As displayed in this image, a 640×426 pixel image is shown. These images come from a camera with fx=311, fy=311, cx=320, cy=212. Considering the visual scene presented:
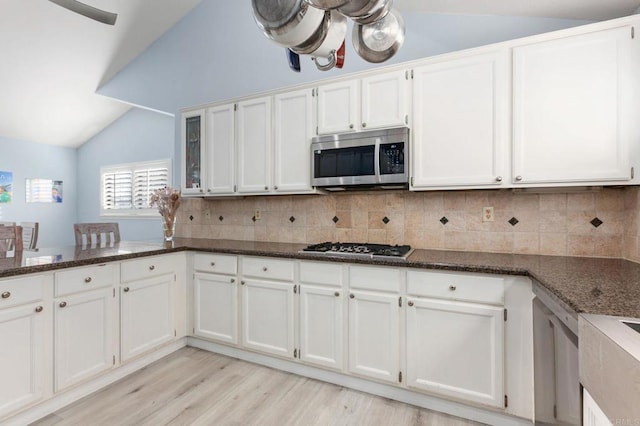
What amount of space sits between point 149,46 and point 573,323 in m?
4.89

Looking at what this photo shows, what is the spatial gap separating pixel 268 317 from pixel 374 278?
0.93 meters

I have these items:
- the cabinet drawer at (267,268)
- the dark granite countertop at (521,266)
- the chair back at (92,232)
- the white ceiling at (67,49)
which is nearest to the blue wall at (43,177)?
the white ceiling at (67,49)

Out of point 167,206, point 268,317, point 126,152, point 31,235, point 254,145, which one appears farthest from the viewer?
point 126,152

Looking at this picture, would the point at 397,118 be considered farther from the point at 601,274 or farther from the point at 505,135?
the point at 601,274

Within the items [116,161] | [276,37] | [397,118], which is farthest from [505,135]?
[116,161]

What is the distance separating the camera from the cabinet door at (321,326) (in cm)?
218

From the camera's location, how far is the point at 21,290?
1732 mm

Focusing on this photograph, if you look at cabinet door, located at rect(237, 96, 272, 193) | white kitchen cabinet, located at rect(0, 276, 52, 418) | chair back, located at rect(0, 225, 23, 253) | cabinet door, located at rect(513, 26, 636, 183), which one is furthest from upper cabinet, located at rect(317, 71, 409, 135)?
chair back, located at rect(0, 225, 23, 253)

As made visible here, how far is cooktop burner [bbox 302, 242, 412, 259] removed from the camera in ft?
6.91

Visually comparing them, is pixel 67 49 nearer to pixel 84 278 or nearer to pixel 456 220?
pixel 84 278

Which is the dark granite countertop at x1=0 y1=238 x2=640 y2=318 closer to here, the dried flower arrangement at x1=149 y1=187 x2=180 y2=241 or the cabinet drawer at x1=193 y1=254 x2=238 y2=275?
the cabinet drawer at x1=193 y1=254 x2=238 y2=275

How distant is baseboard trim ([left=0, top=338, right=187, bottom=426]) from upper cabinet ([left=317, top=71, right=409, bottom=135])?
228 centimetres

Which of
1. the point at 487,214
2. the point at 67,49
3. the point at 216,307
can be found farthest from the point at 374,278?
the point at 67,49

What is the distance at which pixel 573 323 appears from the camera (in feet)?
3.84
